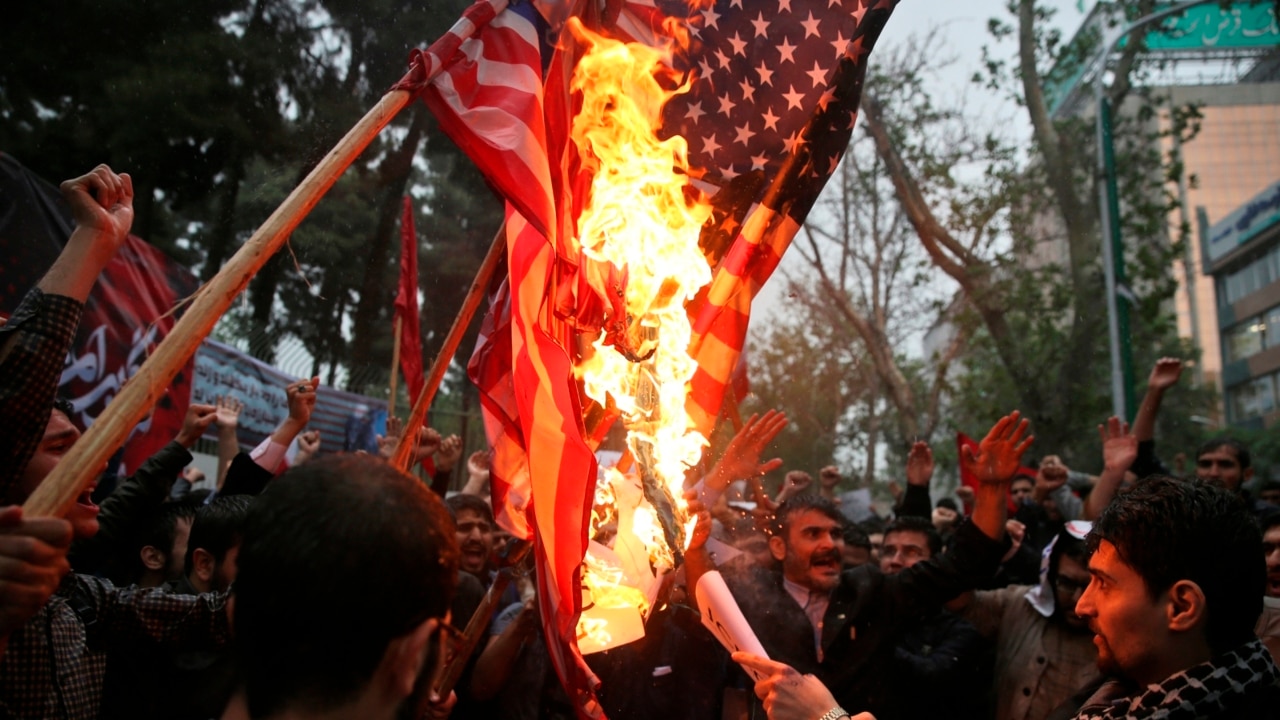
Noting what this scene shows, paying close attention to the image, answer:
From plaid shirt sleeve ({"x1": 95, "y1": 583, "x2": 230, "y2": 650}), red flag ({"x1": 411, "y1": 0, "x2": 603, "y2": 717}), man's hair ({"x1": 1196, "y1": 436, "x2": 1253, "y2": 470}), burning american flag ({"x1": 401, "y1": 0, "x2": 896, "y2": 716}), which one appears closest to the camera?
plaid shirt sleeve ({"x1": 95, "y1": 583, "x2": 230, "y2": 650})

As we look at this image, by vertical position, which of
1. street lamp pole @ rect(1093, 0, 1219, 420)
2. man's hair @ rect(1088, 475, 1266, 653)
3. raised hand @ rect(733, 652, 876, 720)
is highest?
street lamp pole @ rect(1093, 0, 1219, 420)

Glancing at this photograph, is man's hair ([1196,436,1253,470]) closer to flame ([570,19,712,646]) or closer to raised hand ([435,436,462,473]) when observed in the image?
flame ([570,19,712,646])

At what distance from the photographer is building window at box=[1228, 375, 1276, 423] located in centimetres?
4906

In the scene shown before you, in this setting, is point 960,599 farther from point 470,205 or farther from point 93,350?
point 470,205

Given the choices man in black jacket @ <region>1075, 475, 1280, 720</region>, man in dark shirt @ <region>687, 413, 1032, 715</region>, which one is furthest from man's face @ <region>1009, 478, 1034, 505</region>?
man in black jacket @ <region>1075, 475, 1280, 720</region>

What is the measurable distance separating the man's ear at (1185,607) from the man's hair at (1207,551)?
0.6 inches

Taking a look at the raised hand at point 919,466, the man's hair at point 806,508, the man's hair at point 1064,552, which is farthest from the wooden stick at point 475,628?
the raised hand at point 919,466

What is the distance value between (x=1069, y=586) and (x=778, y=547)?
4.83 feet

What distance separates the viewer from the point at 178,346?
2262 millimetres

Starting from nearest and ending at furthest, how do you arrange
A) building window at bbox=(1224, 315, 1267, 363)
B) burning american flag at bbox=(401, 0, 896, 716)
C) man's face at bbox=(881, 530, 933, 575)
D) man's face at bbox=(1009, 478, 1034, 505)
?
1. burning american flag at bbox=(401, 0, 896, 716)
2. man's face at bbox=(881, 530, 933, 575)
3. man's face at bbox=(1009, 478, 1034, 505)
4. building window at bbox=(1224, 315, 1267, 363)

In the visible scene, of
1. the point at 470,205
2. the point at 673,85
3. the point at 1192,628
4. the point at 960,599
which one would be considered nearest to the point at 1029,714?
the point at 960,599

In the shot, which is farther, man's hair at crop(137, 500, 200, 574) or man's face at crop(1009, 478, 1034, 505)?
man's face at crop(1009, 478, 1034, 505)

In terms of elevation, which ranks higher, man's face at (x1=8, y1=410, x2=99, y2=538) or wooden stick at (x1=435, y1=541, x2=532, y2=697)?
man's face at (x1=8, y1=410, x2=99, y2=538)

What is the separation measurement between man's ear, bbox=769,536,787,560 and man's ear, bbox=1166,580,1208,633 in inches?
108
